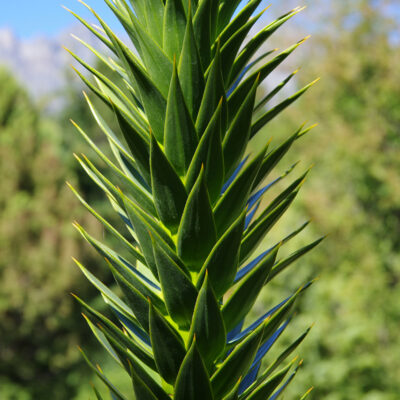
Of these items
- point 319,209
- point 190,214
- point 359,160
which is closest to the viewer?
point 190,214

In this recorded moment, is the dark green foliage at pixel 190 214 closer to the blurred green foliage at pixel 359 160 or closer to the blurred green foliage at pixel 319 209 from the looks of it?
the blurred green foliage at pixel 319 209

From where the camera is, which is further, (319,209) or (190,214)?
(319,209)

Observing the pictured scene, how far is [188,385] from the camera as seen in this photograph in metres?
0.75

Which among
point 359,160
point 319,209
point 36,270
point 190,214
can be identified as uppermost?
point 36,270

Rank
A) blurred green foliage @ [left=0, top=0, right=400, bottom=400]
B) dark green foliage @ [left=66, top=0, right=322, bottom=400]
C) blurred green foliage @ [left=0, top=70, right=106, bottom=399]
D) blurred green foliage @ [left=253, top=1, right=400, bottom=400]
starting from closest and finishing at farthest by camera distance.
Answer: dark green foliage @ [left=66, top=0, right=322, bottom=400]
blurred green foliage @ [left=253, top=1, right=400, bottom=400]
blurred green foliage @ [left=0, top=0, right=400, bottom=400]
blurred green foliage @ [left=0, top=70, right=106, bottom=399]

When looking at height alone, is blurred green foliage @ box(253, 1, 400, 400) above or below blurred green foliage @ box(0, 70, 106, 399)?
below

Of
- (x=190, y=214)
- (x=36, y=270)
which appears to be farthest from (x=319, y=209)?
(x=190, y=214)

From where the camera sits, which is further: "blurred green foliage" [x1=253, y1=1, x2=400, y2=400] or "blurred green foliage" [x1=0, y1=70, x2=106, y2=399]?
"blurred green foliage" [x1=0, y1=70, x2=106, y2=399]

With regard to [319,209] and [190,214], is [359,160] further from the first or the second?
[190,214]

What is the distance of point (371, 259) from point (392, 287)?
1.39 meters

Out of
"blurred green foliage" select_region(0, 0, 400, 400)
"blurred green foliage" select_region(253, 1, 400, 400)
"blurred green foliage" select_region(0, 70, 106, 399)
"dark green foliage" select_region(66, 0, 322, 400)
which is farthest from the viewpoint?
"blurred green foliage" select_region(0, 70, 106, 399)

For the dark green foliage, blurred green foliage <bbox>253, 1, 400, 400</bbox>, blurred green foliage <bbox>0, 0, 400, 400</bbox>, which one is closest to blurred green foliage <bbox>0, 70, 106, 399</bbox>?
blurred green foliage <bbox>0, 0, 400, 400</bbox>

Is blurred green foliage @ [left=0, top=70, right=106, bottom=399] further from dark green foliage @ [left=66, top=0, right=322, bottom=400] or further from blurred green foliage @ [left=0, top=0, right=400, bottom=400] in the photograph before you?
dark green foliage @ [left=66, top=0, right=322, bottom=400]

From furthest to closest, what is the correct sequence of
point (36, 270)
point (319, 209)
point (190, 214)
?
point (36, 270), point (319, 209), point (190, 214)
